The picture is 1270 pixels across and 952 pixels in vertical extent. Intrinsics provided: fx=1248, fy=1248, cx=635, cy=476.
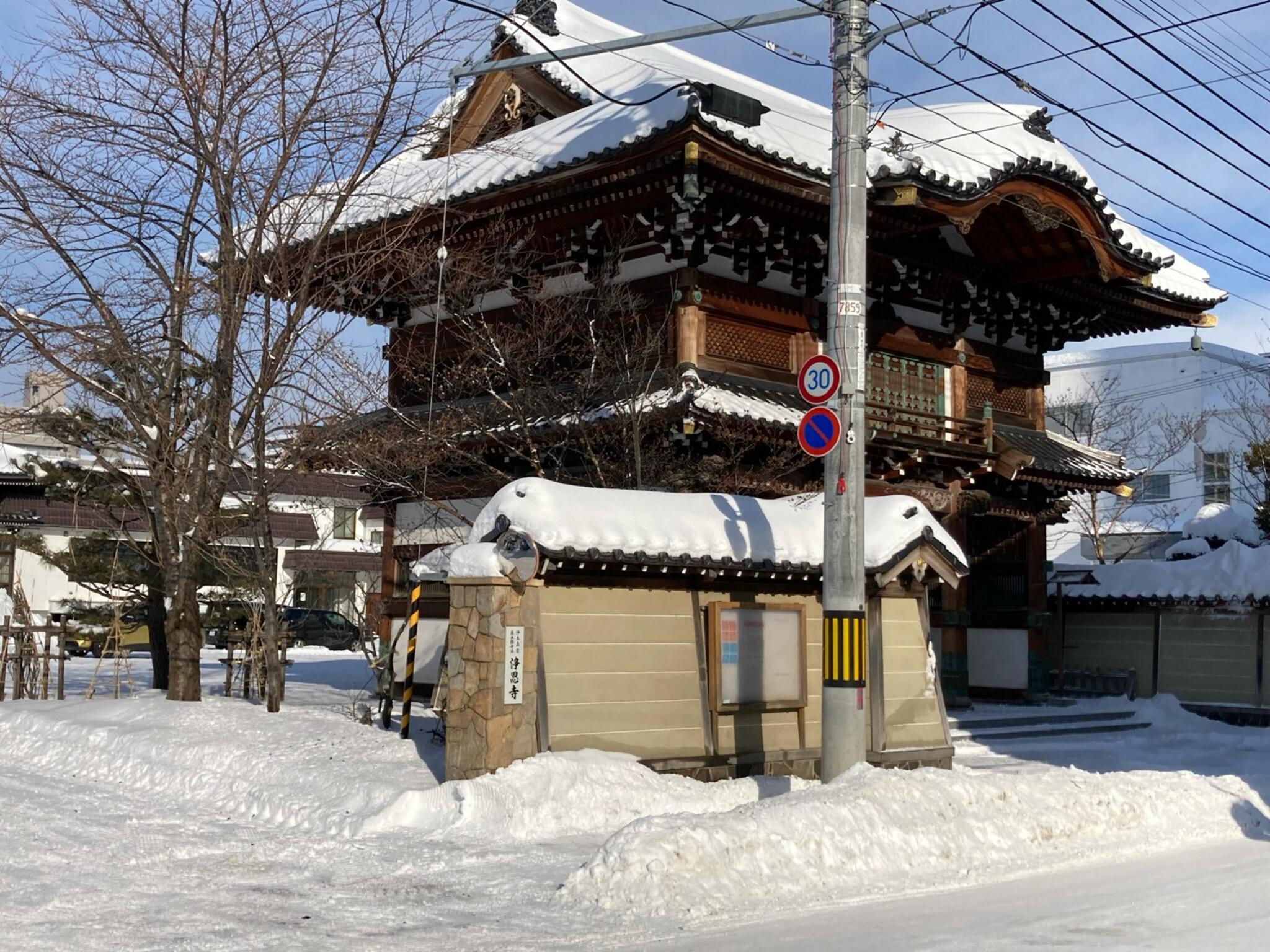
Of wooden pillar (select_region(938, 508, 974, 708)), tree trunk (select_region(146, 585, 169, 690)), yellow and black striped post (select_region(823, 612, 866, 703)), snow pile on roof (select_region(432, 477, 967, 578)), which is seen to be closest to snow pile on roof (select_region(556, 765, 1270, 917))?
yellow and black striped post (select_region(823, 612, 866, 703))

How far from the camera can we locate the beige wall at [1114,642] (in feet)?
75.4

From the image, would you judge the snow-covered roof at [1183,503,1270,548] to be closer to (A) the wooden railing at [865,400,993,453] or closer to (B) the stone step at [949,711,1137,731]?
(B) the stone step at [949,711,1137,731]

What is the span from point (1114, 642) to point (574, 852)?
675 inches

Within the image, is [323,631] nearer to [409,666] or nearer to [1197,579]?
[1197,579]

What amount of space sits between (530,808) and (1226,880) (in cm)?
498

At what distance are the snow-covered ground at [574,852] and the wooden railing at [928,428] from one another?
6.86m

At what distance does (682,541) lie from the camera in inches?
462

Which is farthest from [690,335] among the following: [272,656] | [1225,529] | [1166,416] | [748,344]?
[1166,416]

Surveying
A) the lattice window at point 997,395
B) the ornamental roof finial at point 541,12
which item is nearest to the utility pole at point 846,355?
the ornamental roof finial at point 541,12

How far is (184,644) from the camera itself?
14.7 m

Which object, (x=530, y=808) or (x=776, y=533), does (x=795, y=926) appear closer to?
(x=530, y=808)

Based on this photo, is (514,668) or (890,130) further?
(890,130)

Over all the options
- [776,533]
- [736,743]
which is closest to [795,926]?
[736,743]

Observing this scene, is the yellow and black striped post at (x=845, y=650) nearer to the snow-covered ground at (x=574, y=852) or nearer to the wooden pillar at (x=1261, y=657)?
the snow-covered ground at (x=574, y=852)
